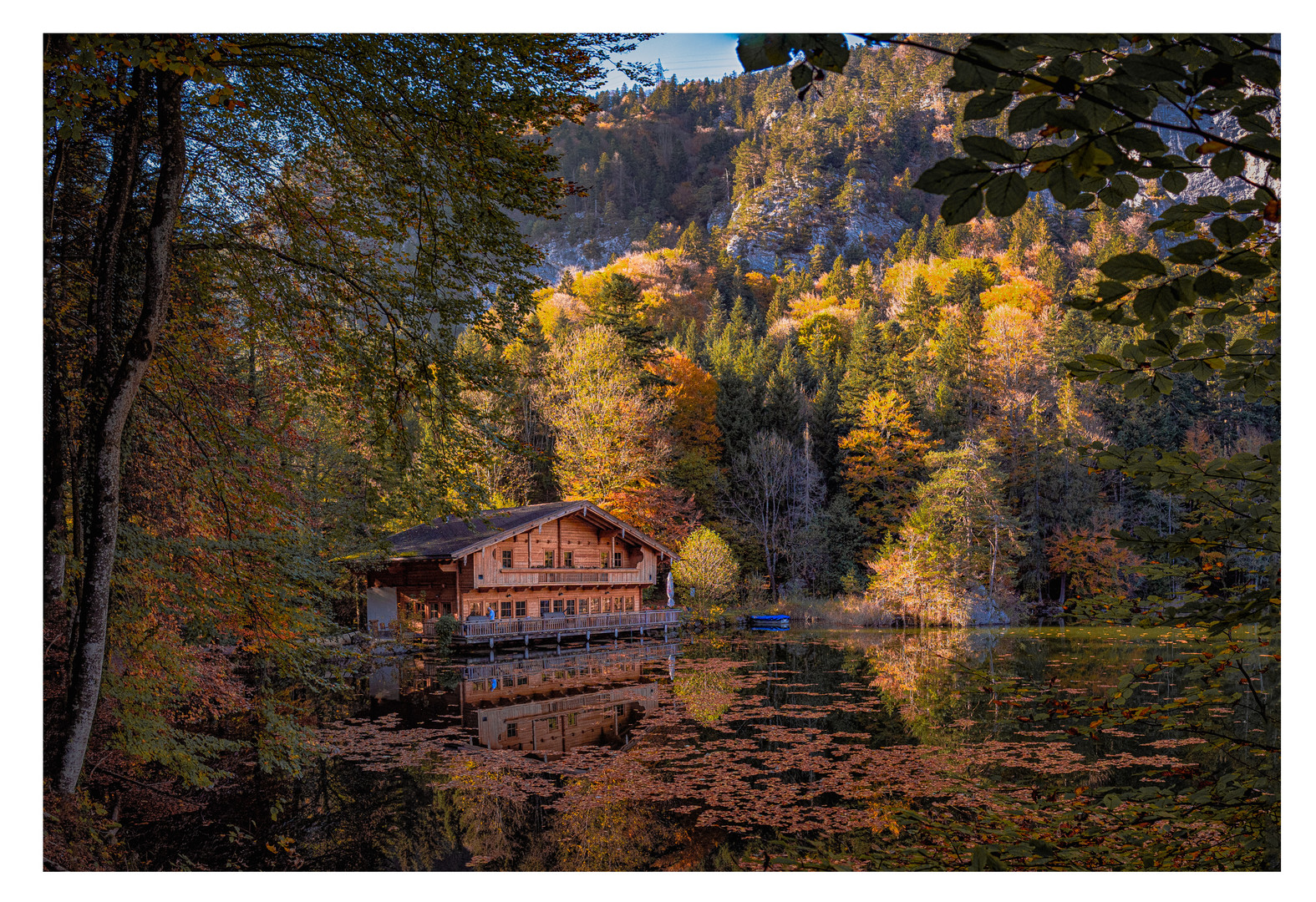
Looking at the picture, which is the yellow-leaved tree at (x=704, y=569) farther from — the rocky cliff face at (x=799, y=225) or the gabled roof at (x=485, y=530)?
the rocky cliff face at (x=799, y=225)

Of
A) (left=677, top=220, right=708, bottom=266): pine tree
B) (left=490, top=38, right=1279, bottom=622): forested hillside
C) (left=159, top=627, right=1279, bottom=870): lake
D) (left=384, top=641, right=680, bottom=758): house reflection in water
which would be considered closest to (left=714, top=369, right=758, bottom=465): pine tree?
(left=490, top=38, right=1279, bottom=622): forested hillside

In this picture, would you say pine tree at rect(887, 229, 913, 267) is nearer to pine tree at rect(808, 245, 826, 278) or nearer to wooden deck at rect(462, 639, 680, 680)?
pine tree at rect(808, 245, 826, 278)

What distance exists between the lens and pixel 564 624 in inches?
731

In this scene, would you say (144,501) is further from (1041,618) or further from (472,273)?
(1041,618)

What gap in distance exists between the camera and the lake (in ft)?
10.8

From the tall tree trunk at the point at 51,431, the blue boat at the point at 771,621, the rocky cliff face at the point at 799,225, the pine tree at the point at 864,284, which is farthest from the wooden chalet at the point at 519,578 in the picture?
the tall tree trunk at the point at 51,431

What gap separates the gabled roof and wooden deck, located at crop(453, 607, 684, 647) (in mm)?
1573

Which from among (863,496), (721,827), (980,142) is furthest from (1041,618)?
(980,142)

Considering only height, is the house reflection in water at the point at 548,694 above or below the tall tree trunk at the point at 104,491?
below

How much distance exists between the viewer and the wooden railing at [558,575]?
1845cm

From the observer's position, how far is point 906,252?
56.0 feet

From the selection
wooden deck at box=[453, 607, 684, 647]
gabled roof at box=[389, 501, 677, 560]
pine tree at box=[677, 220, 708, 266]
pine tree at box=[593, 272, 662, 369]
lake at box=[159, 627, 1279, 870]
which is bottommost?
wooden deck at box=[453, 607, 684, 647]

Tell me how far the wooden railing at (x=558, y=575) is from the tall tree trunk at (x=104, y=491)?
1459 cm

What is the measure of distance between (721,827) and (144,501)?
4.25 m
